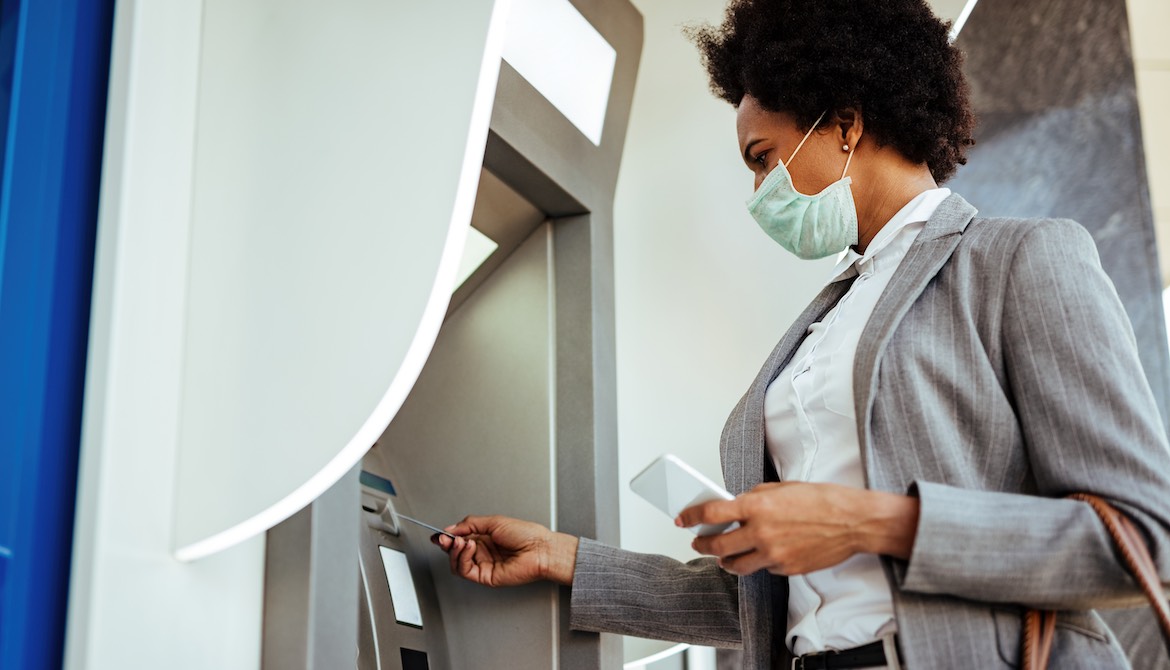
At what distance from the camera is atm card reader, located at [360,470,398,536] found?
1.89m

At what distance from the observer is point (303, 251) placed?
1346mm

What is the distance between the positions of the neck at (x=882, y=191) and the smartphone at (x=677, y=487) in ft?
1.99

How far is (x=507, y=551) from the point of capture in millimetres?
1861

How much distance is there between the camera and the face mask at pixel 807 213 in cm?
176

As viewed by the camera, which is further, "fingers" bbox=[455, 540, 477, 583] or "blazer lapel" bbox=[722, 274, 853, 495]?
"fingers" bbox=[455, 540, 477, 583]

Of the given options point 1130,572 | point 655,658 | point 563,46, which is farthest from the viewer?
point 655,658

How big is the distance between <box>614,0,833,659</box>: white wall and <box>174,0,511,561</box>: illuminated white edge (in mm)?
1757

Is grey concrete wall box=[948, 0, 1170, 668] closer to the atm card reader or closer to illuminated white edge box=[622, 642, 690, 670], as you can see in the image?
illuminated white edge box=[622, 642, 690, 670]

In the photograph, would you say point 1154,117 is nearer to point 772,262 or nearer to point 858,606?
point 772,262

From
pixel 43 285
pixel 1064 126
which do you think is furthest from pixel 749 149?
pixel 1064 126

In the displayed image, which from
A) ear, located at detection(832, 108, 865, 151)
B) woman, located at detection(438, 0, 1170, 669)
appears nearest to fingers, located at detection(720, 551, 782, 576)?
Answer: woman, located at detection(438, 0, 1170, 669)

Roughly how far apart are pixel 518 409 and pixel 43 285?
90 cm

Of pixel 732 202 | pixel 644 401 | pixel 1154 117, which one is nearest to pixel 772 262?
pixel 732 202

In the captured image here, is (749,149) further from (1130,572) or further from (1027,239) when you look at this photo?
(1130,572)
